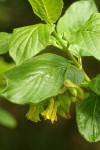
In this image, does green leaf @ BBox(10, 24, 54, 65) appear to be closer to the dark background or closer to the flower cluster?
the flower cluster

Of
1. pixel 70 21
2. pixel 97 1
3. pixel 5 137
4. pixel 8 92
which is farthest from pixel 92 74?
pixel 8 92

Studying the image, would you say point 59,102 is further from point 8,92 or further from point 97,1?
point 97,1

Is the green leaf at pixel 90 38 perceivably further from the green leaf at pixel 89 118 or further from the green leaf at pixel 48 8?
the green leaf at pixel 89 118

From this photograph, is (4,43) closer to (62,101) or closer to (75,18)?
(62,101)

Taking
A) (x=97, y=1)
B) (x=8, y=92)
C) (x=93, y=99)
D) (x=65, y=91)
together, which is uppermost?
(x=8, y=92)

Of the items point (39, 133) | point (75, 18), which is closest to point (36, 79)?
point (75, 18)

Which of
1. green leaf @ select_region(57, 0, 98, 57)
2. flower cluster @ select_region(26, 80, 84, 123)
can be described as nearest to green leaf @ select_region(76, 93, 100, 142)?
flower cluster @ select_region(26, 80, 84, 123)

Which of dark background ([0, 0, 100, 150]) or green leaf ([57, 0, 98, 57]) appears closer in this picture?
green leaf ([57, 0, 98, 57])
